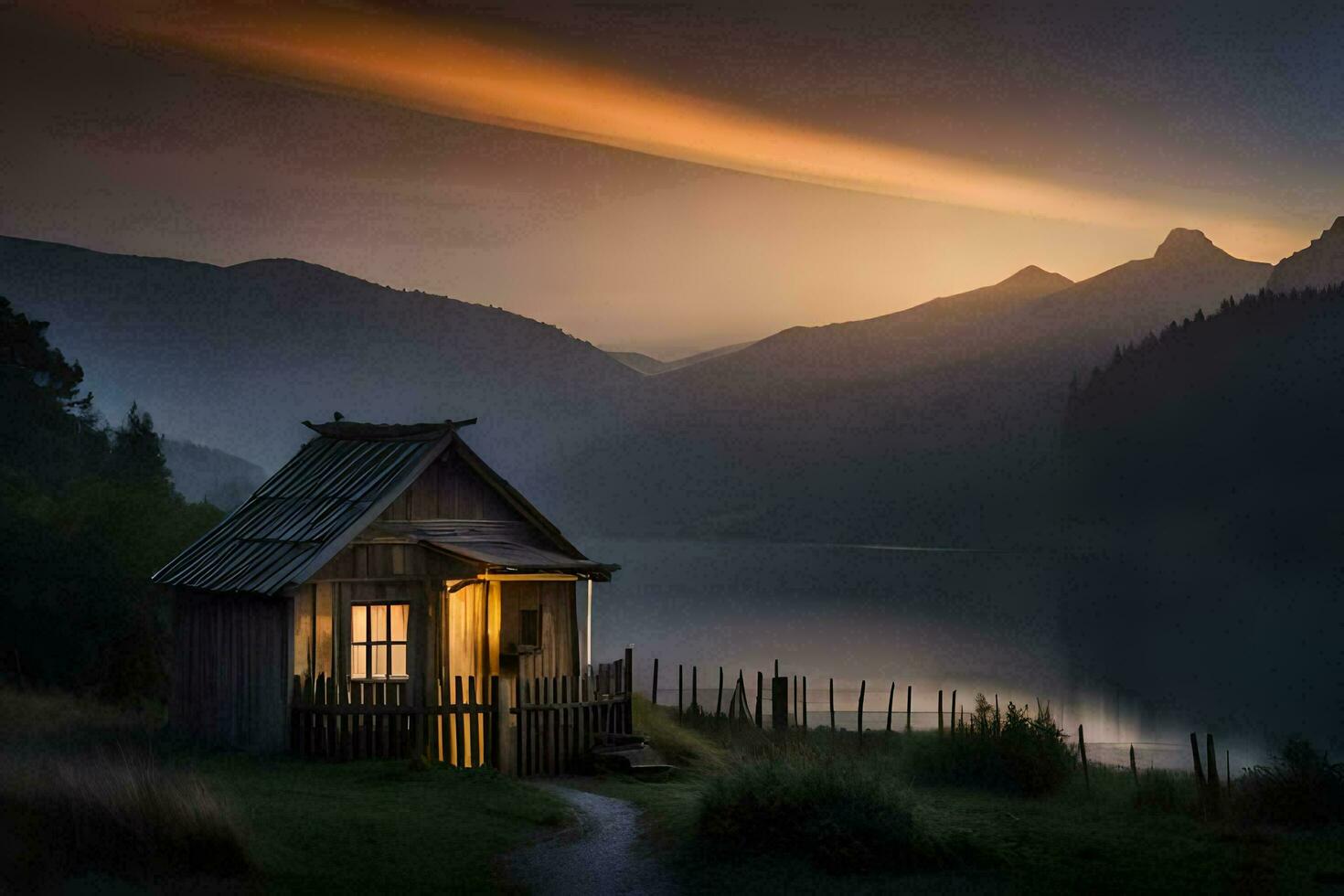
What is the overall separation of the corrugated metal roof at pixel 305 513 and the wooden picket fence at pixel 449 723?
80.8 inches

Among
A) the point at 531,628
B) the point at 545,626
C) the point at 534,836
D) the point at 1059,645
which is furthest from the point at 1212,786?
the point at 1059,645

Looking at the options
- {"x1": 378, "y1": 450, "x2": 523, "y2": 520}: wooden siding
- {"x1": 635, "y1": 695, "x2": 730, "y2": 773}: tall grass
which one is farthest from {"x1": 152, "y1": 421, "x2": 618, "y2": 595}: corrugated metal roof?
{"x1": 635, "y1": 695, "x2": 730, "y2": 773}: tall grass

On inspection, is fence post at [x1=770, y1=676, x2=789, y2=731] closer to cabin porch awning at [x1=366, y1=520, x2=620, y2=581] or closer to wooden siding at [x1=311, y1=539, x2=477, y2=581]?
cabin porch awning at [x1=366, y1=520, x2=620, y2=581]

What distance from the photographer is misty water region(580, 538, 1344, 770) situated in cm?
5497

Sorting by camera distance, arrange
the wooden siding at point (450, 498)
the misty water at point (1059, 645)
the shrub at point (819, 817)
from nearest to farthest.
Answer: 1. the shrub at point (819, 817)
2. the wooden siding at point (450, 498)
3. the misty water at point (1059, 645)

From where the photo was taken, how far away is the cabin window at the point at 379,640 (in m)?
25.6

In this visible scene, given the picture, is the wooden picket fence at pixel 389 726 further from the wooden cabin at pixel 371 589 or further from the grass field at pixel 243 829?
the grass field at pixel 243 829

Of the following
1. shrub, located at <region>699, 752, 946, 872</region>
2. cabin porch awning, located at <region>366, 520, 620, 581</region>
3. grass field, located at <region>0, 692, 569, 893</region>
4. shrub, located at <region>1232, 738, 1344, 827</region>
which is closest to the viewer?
grass field, located at <region>0, 692, 569, 893</region>

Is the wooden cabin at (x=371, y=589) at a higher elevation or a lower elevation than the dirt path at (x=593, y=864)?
higher

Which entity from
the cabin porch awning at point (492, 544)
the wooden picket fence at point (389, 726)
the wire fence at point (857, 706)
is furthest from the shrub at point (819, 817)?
the wire fence at point (857, 706)

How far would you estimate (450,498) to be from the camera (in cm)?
2741

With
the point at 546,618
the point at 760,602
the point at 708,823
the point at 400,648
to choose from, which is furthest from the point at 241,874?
the point at 760,602

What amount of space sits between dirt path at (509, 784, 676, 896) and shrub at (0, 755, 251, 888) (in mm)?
2970

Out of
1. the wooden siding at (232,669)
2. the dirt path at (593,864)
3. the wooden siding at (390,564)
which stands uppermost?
the wooden siding at (390,564)
